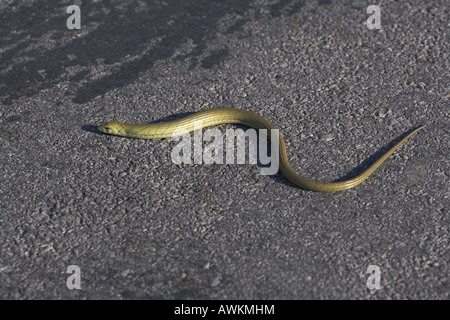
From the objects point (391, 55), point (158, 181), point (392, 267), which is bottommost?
point (392, 267)

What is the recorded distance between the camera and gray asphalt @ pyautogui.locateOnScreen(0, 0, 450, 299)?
161 inches

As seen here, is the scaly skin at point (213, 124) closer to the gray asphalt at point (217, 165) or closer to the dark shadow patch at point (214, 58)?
the gray asphalt at point (217, 165)

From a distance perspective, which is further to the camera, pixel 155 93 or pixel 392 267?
pixel 155 93

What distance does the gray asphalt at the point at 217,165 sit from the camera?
13.4 feet

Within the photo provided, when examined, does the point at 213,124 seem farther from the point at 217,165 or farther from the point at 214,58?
the point at 214,58

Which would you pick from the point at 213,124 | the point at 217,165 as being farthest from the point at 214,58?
the point at 217,165

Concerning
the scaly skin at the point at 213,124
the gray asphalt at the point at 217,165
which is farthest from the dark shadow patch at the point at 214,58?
the scaly skin at the point at 213,124

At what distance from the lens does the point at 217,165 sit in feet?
16.6

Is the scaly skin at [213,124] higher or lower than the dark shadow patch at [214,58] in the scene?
lower

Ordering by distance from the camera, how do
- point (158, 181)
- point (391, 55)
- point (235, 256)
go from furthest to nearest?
1. point (391, 55)
2. point (158, 181)
3. point (235, 256)
